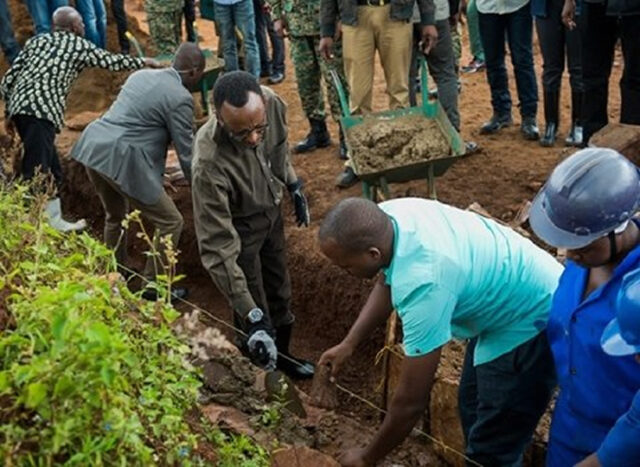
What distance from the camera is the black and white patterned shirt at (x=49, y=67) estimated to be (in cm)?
615

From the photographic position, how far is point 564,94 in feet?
28.1

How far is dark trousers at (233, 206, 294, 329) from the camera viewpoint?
4637mm

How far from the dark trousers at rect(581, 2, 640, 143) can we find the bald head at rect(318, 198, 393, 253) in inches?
143

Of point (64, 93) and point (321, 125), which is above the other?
point (64, 93)

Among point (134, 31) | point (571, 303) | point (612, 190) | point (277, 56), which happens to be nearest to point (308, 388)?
point (571, 303)

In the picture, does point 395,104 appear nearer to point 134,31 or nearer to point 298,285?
point 298,285

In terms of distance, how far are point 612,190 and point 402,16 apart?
13.3ft

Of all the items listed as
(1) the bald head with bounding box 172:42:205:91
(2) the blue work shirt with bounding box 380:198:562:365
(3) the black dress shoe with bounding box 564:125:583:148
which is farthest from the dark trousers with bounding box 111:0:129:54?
(2) the blue work shirt with bounding box 380:198:562:365

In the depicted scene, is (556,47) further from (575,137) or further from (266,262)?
(266,262)

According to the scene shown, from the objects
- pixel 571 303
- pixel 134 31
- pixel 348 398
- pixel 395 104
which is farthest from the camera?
pixel 134 31

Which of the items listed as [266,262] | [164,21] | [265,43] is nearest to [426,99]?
[266,262]

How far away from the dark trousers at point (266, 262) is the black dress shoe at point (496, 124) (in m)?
3.03

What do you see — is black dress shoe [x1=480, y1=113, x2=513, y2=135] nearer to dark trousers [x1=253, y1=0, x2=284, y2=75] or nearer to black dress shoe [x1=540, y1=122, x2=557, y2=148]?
black dress shoe [x1=540, y1=122, x2=557, y2=148]

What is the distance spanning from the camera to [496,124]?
748 centimetres
